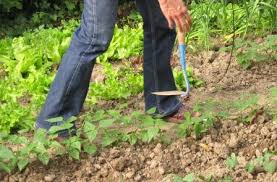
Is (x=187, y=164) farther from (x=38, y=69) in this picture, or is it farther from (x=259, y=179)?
(x=38, y=69)

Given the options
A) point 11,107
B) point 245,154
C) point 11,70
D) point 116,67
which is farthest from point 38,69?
point 245,154

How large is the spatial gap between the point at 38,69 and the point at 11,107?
95cm

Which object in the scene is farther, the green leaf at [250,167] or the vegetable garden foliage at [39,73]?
the vegetable garden foliage at [39,73]

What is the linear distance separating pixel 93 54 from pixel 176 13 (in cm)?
50

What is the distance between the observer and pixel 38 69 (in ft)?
17.0

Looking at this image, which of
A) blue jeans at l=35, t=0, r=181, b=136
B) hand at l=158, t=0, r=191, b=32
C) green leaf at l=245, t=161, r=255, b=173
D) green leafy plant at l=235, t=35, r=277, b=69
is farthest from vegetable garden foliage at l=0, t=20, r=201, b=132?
green leaf at l=245, t=161, r=255, b=173

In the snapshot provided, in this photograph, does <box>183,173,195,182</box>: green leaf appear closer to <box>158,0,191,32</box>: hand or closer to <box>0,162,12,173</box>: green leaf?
<box>158,0,191,32</box>: hand

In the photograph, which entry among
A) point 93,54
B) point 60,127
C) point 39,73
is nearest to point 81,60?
point 93,54

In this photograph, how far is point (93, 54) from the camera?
11.6 ft

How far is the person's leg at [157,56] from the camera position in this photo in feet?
12.3

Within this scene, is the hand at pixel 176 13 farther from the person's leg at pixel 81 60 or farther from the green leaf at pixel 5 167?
the green leaf at pixel 5 167

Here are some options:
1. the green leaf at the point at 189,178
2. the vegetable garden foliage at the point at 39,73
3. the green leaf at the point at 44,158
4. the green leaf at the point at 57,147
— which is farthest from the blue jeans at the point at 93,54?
the green leaf at the point at 189,178

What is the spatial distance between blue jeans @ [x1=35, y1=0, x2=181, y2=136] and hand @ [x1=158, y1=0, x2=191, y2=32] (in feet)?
0.95

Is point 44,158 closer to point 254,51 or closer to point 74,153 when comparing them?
point 74,153
